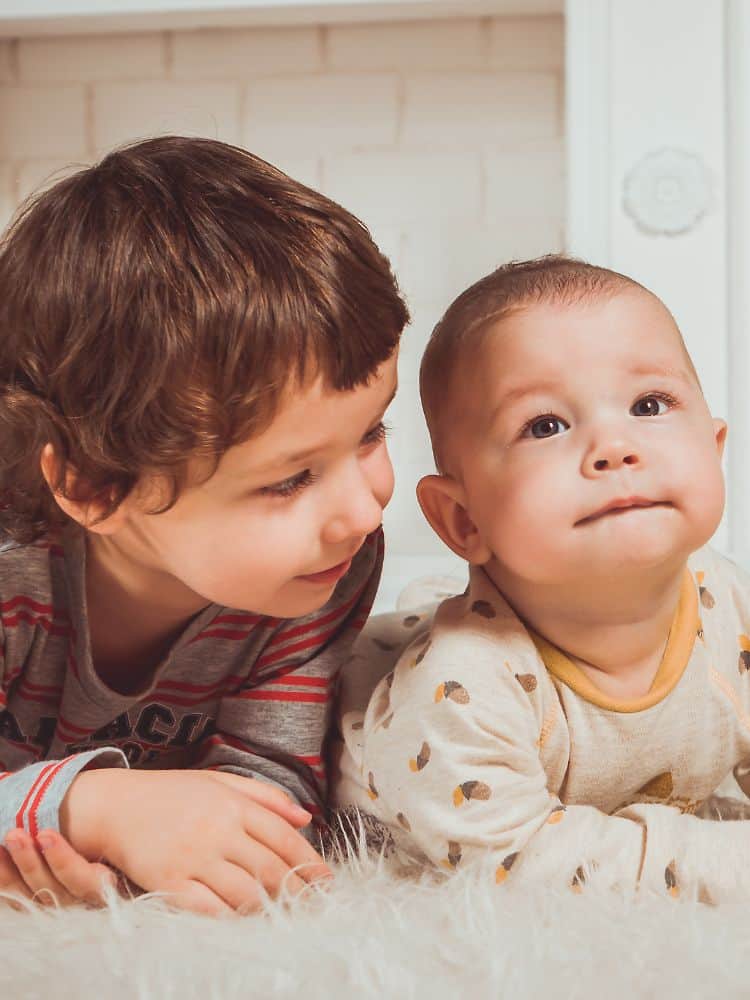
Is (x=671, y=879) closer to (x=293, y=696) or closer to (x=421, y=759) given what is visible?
(x=421, y=759)

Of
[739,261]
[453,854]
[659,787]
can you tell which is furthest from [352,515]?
[739,261]

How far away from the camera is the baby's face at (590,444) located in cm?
86

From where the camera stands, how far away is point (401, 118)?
1.92 m

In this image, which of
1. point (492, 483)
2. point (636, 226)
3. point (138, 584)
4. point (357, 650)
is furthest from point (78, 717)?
point (636, 226)

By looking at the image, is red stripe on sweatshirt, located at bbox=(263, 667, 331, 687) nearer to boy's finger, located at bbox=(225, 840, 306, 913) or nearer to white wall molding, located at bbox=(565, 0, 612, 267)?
boy's finger, located at bbox=(225, 840, 306, 913)

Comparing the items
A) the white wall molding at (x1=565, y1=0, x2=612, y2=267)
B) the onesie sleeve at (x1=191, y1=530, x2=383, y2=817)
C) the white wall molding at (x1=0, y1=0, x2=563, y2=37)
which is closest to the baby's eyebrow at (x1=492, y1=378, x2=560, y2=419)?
the onesie sleeve at (x1=191, y1=530, x2=383, y2=817)

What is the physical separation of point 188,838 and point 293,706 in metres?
0.22

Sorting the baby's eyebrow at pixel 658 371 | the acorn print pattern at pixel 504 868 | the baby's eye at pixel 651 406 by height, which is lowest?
the acorn print pattern at pixel 504 868

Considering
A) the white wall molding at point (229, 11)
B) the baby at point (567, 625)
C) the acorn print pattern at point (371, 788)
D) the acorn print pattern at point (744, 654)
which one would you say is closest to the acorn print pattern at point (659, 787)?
the baby at point (567, 625)

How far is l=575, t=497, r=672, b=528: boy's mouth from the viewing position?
86 centimetres

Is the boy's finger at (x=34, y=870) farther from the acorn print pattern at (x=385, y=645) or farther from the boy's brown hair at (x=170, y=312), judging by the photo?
the acorn print pattern at (x=385, y=645)

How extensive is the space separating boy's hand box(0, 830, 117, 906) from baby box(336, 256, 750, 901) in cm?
22

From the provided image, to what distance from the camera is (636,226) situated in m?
1.72

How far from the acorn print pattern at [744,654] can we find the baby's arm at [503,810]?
171 mm
